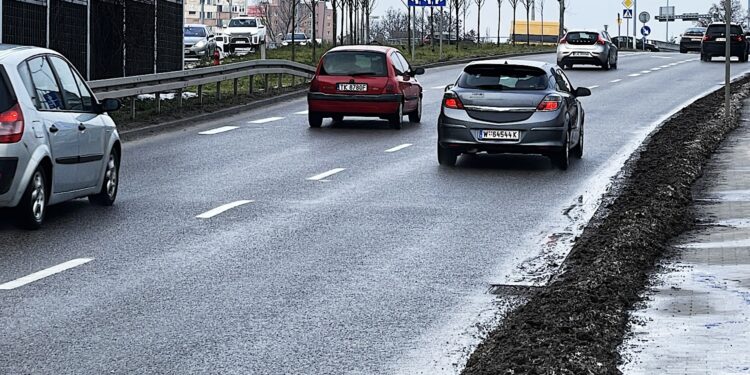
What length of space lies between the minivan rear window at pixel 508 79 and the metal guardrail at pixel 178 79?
6483 mm

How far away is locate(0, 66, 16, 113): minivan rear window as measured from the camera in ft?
39.7

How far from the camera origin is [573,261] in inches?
417

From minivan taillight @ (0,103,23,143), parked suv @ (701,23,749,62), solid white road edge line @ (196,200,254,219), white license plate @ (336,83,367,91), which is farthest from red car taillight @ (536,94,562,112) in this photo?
parked suv @ (701,23,749,62)

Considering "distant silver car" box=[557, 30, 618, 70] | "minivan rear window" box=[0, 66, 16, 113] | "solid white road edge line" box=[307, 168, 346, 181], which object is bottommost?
"solid white road edge line" box=[307, 168, 346, 181]

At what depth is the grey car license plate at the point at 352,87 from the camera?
85.6 ft

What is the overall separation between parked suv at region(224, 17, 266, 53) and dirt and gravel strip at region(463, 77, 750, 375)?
53.1m

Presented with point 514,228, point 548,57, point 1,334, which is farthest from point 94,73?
point 548,57

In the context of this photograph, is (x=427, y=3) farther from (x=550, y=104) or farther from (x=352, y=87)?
(x=550, y=104)

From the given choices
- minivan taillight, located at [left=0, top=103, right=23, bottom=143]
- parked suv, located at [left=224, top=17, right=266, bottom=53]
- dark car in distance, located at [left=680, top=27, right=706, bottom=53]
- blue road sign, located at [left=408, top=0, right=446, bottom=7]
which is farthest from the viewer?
dark car in distance, located at [left=680, top=27, right=706, bottom=53]

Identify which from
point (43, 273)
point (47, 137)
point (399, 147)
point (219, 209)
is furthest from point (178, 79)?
point (43, 273)

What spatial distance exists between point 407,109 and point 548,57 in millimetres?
36489

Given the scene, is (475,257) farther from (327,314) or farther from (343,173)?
(343,173)

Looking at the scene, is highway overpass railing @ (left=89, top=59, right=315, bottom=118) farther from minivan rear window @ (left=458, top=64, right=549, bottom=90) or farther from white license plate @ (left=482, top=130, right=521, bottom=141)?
white license plate @ (left=482, top=130, right=521, bottom=141)

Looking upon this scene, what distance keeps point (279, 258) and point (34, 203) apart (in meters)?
2.54
